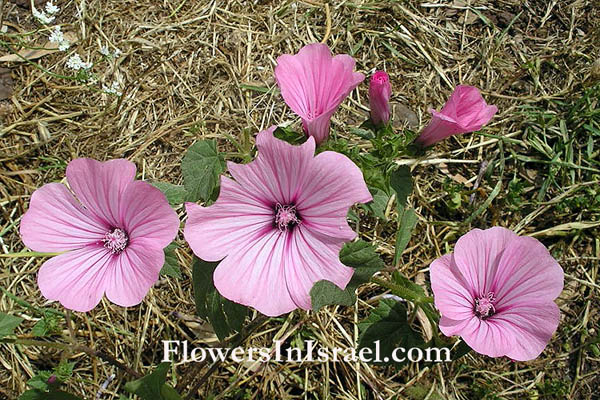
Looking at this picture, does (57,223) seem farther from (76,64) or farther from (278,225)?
→ (76,64)

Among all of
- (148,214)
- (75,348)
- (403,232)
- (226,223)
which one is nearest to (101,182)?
(148,214)

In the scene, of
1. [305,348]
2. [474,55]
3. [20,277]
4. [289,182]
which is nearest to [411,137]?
[289,182]

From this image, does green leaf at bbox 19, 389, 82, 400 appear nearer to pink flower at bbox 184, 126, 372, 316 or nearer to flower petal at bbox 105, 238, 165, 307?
flower petal at bbox 105, 238, 165, 307

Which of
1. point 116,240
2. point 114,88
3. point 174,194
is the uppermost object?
point 114,88

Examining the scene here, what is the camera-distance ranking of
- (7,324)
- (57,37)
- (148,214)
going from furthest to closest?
(57,37) → (7,324) → (148,214)

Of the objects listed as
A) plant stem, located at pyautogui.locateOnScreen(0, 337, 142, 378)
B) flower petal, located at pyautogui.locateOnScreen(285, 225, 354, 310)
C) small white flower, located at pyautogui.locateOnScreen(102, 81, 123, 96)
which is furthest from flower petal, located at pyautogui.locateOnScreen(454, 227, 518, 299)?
small white flower, located at pyautogui.locateOnScreen(102, 81, 123, 96)

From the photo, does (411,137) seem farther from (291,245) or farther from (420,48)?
(420,48)
